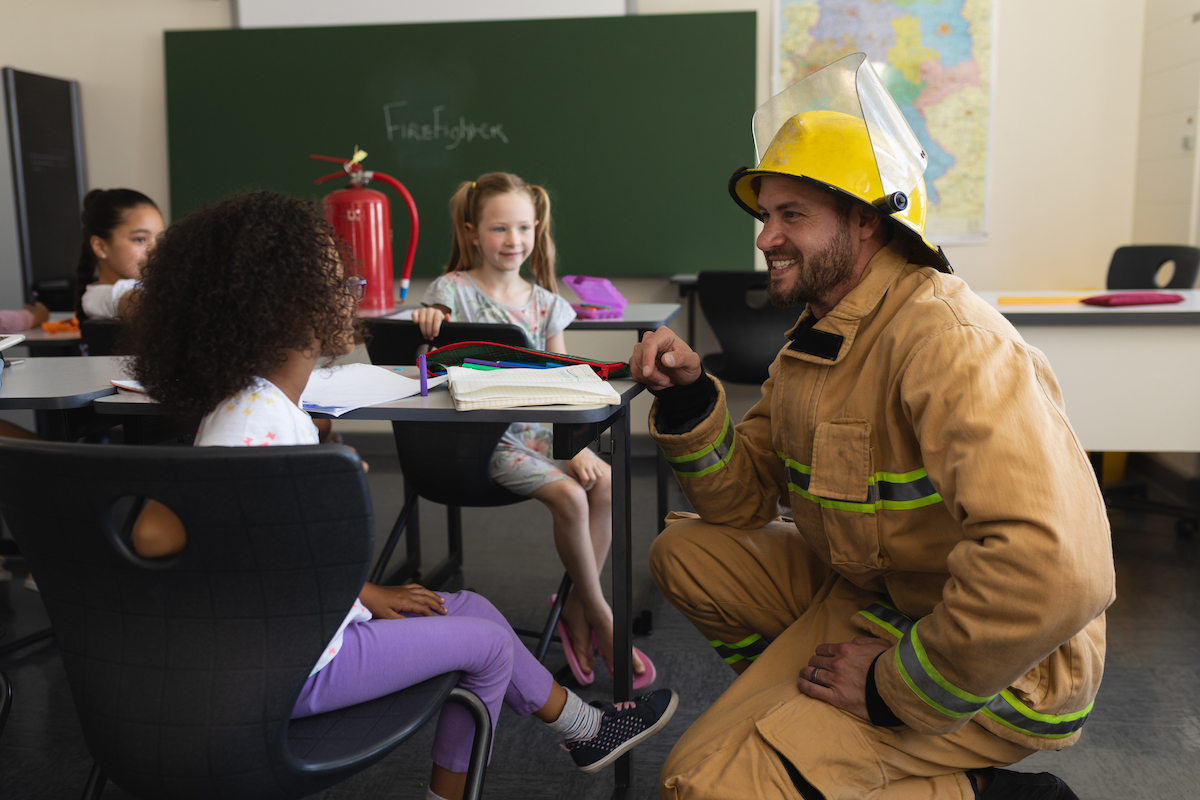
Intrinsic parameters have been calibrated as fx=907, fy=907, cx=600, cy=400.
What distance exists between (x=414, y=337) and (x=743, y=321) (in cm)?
179

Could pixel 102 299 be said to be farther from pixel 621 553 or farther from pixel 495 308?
pixel 621 553

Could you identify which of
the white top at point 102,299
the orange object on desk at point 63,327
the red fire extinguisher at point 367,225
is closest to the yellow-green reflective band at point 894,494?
the red fire extinguisher at point 367,225

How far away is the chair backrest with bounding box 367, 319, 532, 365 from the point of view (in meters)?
1.85

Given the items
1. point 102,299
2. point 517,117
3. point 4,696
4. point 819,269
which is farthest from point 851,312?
point 517,117

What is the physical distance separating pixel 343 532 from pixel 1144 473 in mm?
3790

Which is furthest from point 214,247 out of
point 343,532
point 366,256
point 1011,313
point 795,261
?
point 1011,313

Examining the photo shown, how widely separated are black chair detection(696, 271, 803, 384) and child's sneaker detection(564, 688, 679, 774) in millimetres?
2106

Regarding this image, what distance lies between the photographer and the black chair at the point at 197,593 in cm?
76

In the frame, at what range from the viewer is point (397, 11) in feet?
13.6

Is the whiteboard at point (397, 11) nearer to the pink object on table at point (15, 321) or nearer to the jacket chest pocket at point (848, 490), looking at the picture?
the pink object on table at point (15, 321)

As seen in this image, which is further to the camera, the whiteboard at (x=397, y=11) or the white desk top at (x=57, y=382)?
the whiteboard at (x=397, y=11)

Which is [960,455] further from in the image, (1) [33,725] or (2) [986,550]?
(1) [33,725]

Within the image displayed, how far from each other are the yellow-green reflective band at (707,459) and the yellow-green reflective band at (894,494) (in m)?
0.20

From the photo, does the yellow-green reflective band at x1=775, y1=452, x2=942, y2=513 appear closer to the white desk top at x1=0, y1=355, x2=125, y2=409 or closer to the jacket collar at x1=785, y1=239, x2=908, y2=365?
the jacket collar at x1=785, y1=239, x2=908, y2=365
